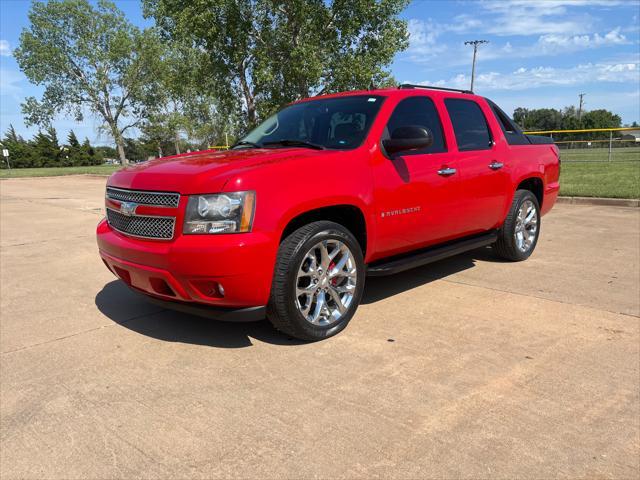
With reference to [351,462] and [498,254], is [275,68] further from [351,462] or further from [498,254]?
[351,462]

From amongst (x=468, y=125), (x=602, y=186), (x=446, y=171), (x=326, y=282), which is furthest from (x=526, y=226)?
(x=602, y=186)

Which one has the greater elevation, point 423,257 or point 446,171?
point 446,171

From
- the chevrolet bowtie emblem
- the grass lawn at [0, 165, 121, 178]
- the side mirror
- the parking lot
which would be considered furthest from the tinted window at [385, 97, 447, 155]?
the grass lawn at [0, 165, 121, 178]

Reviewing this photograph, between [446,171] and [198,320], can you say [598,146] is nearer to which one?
[446,171]

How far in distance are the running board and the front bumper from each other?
44.4 inches

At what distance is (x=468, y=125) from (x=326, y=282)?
2453mm

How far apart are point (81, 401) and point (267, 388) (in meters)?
1.06

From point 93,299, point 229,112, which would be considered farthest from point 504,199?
point 229,112

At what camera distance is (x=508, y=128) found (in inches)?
220

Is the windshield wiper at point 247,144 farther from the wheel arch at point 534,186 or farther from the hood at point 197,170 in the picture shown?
the wheel arch at point 534,186

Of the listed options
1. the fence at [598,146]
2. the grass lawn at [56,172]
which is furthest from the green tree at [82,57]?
the fence at [598,146]

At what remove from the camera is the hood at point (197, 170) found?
3.14 meters

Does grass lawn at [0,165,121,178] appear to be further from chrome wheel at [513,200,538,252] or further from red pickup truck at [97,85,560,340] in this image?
red pickup truck at [97,85,560,340]

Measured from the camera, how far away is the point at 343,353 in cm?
338
